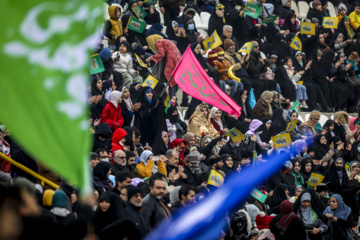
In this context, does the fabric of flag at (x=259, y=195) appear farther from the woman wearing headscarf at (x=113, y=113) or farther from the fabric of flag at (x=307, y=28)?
the fabric of flag at (x=307, y=28)

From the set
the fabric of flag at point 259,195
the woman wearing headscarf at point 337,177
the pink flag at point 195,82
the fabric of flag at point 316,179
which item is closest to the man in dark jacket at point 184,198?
the fabric of flag at point 259,195

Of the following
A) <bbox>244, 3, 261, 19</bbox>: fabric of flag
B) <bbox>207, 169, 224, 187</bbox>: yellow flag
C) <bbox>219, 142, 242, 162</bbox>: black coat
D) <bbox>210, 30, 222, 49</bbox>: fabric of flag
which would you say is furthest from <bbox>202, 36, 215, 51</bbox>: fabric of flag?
<bbox>207, 169, 224, 187</bbox>: yellow flag

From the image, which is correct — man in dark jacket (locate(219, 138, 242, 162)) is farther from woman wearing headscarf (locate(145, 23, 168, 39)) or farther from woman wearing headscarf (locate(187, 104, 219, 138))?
woman wearing headscarf (locate(145, 23, 168, 39))

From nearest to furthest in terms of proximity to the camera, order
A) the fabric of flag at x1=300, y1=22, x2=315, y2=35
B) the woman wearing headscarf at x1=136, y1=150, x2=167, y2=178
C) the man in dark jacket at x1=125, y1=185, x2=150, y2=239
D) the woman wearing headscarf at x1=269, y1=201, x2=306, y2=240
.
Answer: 1. the man in dark jacket at x1=125, y1=185, x2=150, y2=239
2. the woman wearing headscarf at x1=269, y1=201, x2=306, y2=240
3. the woman wearing headscarf at x1=136, y1=150, x2=167, y2=178
4. the fabric of flag at x1=300, y1=22, x2=315, y2=35

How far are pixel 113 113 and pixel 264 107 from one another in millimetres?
5253

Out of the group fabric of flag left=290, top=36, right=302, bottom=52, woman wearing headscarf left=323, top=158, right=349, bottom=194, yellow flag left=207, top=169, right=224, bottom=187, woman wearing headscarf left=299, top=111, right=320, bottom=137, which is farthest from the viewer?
fabric of flag left=290, top=36, right=302, bottom=52

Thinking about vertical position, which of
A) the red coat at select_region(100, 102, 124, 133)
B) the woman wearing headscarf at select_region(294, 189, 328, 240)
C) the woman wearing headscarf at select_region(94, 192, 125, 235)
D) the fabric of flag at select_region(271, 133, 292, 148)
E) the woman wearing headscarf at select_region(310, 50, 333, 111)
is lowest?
the woman wearing headscarf at select_region(310, 50, 333, 111)

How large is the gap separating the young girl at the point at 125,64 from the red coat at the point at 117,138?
254 cm

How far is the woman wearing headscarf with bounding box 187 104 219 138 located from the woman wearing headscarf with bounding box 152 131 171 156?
3.64 ft

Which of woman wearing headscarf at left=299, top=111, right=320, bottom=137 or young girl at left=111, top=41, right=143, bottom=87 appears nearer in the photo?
young girl at left=111, top=41, right=143, bottom=87

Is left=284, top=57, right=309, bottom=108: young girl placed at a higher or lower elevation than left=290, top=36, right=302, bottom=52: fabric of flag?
lower

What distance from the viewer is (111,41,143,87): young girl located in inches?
576

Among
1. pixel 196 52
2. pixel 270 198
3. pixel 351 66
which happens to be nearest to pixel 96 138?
pixel 270 198

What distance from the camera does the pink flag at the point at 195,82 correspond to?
13117 millimetres
